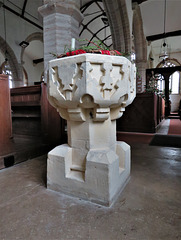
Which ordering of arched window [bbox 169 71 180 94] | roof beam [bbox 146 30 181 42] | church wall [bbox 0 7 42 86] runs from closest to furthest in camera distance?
church wall [bbox 0 7 42 86]
roof beam [bbox 146 30 181 42]
arched window [bbox 169 71 180 94]

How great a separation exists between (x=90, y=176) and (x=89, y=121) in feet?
1.50

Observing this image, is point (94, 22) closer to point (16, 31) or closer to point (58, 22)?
point (16, 31)

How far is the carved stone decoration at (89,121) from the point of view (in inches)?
47.7

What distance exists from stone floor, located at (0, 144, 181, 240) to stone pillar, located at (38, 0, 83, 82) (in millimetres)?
2950

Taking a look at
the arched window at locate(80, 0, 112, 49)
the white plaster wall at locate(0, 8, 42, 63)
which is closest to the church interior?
the arched window at locate(80, 0, 112, 49)

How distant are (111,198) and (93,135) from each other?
524 millimetres

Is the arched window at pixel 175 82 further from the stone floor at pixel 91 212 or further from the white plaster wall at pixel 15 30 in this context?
the stone floor at pixel 91 212

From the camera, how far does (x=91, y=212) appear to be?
1167 millimetres

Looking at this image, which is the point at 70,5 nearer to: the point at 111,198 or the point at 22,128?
the point at 22,128

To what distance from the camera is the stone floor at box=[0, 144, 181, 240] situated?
0.97m

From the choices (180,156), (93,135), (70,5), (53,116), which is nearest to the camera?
(93,135)

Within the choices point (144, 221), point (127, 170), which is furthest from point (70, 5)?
point (144, 221)

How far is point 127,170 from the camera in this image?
166cm

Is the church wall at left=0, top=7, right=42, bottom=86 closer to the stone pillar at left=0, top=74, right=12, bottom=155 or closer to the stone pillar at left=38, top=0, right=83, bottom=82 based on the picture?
the stone pillar at left=38, top=0, right=83, bottom=82
